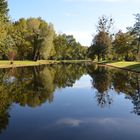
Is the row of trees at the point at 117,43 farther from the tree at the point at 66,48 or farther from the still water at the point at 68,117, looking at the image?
the still water at the point at 68,117

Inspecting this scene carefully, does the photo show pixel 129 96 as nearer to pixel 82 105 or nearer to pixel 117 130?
pixel 82 105

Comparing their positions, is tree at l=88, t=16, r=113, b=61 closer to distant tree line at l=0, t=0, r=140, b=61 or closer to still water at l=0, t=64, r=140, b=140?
distant tree line at l=0, t=0, r=140, b=61

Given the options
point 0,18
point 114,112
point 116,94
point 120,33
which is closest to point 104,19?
point 120,33

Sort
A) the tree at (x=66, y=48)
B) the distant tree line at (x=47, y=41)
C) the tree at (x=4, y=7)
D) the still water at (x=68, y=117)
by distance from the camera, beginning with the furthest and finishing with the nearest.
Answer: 1. the tree at (x=66, y=48)
2. the distant tree line at (x=47, y=41)
3. the tree at (x=4, y=7)
4. the still water at (x=68, y=117)

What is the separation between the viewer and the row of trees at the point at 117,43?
343ft

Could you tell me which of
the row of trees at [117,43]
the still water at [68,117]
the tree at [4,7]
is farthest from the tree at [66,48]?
the still water at [68,117]

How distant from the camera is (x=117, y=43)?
10812 centimetres

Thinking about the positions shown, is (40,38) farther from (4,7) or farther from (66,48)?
(66,48)

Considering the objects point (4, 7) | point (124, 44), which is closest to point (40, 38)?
point (4, 7)

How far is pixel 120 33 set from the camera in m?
115

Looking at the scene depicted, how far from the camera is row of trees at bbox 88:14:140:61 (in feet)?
343

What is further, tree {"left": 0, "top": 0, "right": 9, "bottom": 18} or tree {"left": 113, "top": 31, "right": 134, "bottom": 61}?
tree {"left": 113, "top": 31, "right": 134, "bottom": 61}

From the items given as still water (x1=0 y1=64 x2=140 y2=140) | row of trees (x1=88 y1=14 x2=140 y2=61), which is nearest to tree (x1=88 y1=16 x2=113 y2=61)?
row of trees (x1=88 y1=14 x2=140 y2=61)

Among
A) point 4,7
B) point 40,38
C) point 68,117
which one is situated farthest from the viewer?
point 40,38
